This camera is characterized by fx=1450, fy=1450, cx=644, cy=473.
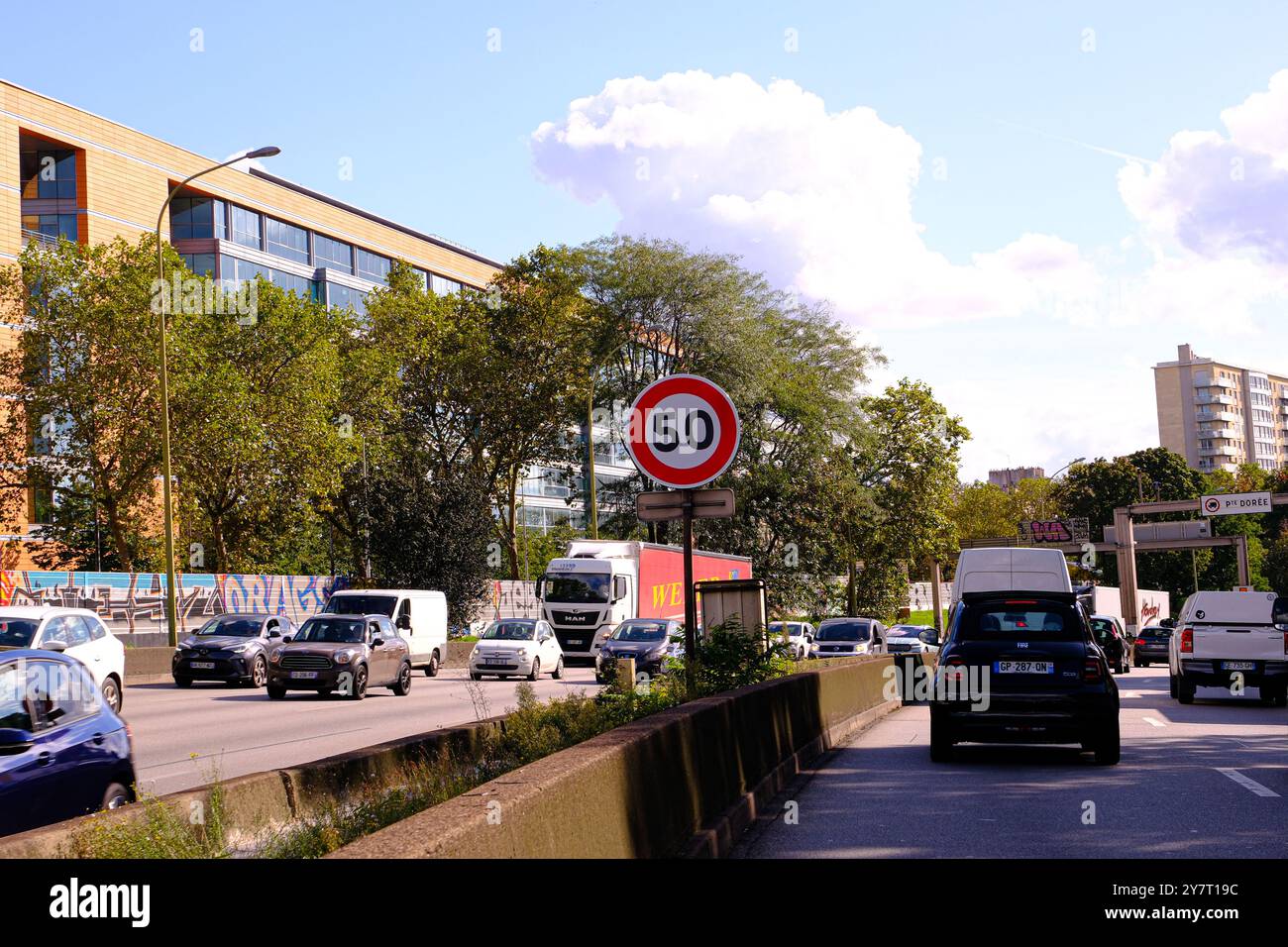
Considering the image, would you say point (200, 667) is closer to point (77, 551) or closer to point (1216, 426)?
point (77, 551)

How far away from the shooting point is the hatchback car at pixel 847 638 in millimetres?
38875

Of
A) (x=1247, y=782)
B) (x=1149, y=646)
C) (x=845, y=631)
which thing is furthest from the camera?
(x=1149, y=646)

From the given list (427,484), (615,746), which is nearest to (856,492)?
(427,484)

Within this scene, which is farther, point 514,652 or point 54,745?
point 514,652

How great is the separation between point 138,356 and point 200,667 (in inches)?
717

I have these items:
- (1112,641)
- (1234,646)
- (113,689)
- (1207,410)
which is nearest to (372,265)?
(1112,641)

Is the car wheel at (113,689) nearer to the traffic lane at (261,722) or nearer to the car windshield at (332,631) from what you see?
the traffic lane at (261,722)

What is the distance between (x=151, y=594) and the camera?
43844 millimetres

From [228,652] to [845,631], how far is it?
1680 cm

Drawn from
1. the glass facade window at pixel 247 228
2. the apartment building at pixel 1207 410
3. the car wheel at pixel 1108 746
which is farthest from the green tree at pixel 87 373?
the apartment building at pixel 1207 410

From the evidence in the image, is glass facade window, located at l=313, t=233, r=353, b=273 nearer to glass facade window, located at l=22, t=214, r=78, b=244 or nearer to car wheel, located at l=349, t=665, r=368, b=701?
glass facade window, located at l=22, t=214, r=78, b=244

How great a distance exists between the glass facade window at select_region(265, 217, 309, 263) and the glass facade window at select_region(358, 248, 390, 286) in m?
5.80

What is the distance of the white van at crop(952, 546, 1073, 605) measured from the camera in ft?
Result: 83.6

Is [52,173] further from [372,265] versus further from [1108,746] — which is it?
[1108,746]
